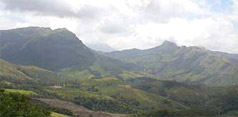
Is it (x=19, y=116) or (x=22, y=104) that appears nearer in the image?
(x=19, y=116)

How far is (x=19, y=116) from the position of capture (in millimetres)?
162875

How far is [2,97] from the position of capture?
7092 inches

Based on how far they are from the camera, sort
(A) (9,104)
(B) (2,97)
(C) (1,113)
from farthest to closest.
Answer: (B) (2,97)
(A) (9,104)
(C) (1,113)

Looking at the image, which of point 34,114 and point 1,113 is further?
point 34,114

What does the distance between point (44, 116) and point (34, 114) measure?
28.5 feet

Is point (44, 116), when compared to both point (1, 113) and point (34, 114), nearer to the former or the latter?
point (34, 114)

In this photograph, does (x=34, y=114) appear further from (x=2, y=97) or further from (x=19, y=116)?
(x=2, y=97)

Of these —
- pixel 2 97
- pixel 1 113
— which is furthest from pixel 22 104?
pixel 1 113

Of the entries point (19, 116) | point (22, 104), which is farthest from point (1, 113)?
point (22, 104)

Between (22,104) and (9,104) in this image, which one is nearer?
(9,104)

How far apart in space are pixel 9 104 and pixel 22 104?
12.8m

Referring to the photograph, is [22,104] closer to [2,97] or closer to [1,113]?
[2,97]

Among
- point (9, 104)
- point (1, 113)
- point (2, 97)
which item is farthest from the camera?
point (2, 97)

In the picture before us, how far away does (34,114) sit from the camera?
17188 cm
